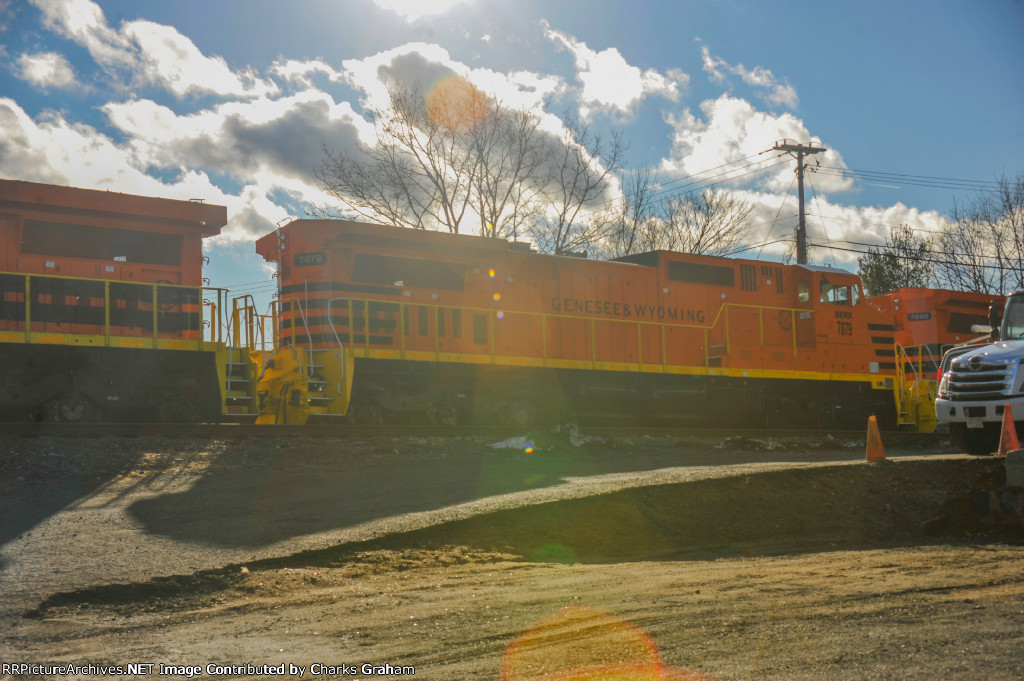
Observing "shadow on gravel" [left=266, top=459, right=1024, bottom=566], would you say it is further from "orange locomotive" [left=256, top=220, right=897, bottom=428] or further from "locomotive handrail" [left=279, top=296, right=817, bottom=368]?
"locomotive handrail" [left=279, top=296, right=817, bottom=368]

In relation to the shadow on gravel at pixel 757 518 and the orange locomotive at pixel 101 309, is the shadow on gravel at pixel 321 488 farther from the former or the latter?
the orange locomotive at pixel 101 309

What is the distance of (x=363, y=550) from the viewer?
6.79m

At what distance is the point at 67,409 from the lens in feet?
40.3

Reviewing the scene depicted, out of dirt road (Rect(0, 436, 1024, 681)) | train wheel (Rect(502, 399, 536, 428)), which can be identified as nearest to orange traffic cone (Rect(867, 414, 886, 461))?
dirt road (Rect(0, 436, 1024, 681))

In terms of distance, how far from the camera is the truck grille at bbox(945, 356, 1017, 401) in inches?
420

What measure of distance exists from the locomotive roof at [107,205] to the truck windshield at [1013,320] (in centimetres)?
1268

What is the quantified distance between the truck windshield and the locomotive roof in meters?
12.7

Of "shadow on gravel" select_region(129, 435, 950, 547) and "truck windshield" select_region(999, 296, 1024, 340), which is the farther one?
"truck windshield" select_region(999, 296, 1024, 340)

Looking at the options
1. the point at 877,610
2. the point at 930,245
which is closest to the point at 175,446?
the point at 877,610

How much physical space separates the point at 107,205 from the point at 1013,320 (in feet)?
46.8

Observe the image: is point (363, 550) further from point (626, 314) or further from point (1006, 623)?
point (626, 314)

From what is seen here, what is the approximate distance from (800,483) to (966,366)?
117 inches

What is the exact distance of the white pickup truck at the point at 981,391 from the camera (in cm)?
1064

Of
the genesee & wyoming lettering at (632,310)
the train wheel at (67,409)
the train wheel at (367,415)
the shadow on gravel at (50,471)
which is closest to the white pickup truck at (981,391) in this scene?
the genesee & wyoming lettering at (632,310)
